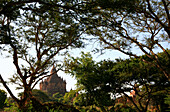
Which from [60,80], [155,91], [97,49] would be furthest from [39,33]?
[60,80]

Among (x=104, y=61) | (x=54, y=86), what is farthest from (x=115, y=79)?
(x=54, y=86)

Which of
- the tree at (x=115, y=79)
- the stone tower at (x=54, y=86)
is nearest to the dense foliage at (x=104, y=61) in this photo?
the tree at (x=115, y=79)

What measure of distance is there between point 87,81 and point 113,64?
11.6ft

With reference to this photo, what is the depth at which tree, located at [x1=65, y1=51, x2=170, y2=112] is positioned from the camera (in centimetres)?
1528

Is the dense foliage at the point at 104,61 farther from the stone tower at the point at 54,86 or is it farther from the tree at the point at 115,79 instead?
the stone tower at the point at 54,86

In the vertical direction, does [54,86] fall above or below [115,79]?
above

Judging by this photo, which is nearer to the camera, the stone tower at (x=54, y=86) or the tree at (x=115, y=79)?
the tree at (x=115, y=79)

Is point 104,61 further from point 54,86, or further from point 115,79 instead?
point 54,86

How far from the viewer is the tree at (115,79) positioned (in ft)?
50.1

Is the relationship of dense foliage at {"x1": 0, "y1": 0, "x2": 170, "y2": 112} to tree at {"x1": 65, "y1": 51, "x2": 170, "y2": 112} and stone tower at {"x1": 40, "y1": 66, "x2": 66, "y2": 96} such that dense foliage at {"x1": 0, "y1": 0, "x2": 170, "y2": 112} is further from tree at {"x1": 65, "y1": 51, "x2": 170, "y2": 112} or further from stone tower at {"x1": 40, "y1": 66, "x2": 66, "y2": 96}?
stone tower at {"x1": 40, "y1": 66, "x2": 66, "y2": 96}

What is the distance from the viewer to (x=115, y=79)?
1633 centimetres

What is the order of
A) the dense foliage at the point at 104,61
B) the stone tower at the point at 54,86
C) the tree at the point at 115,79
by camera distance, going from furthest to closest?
the stone tower at the point at 54,86 → the tree at the point at 115,79 → the dense foliage at the point at 104,61

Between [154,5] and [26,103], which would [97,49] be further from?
[26,103]

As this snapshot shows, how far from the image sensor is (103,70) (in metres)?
17.1
